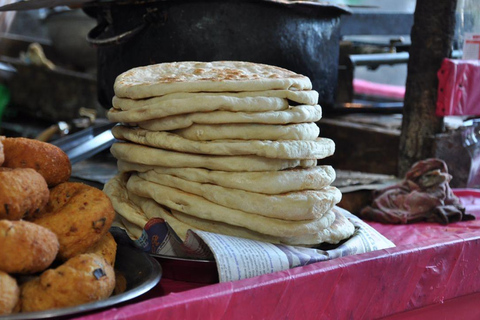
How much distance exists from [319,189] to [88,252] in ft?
2.06

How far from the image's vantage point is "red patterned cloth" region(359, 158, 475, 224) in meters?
2.26

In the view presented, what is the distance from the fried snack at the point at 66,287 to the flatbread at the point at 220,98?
20.0 inches

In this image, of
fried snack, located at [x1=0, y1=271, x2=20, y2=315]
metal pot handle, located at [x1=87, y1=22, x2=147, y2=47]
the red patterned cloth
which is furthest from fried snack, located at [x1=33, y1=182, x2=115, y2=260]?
the red patterned cloth

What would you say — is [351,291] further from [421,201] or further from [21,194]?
[421,201]

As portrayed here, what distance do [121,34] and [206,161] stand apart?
42.4 inches

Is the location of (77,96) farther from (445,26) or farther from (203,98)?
(203,98)

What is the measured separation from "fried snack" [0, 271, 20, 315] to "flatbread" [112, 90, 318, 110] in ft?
1.93

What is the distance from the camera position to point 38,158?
1.36m

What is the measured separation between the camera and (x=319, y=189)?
1.56 m

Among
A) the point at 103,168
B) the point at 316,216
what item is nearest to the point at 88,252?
the point at 316,216

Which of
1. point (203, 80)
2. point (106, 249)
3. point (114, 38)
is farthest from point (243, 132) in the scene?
point (114, 38)

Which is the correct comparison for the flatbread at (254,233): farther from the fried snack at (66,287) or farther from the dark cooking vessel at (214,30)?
the dark cooking vessel at (214,30)

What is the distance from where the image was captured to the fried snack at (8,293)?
3.43 feet

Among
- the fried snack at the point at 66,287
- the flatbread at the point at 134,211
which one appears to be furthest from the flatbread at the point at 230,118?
the fried snack at the point at 66,287
